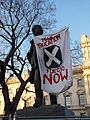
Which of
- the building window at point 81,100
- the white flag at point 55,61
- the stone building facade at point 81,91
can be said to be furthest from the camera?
the building window at point 81,100

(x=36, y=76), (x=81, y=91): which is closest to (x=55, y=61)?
(x=36, y=76)

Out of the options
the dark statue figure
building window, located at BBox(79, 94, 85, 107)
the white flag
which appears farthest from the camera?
building window, located at BBox(79, 94, 85, 107)

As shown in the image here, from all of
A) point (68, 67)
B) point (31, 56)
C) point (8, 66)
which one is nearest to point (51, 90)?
point (68, 67)

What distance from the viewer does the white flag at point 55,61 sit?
5.28 m

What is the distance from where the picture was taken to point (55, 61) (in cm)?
544

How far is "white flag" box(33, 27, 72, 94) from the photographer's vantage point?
5277 mm

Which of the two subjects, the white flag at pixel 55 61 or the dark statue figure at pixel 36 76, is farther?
the dark statue figure at pixel 36 76

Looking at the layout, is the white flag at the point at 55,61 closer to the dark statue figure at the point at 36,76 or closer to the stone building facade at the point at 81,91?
the dark statue figure at the point at 36,76

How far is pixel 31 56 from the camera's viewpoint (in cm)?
622

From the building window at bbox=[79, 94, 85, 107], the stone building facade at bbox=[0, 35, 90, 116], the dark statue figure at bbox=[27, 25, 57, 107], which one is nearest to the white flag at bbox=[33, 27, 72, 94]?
the dark statue figure at bbox=[27, 25, 57, 107]

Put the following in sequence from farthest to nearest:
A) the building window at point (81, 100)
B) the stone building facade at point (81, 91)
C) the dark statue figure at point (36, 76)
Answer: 1. the building window at point (81, 100)
2. the stone building facade at point (81, 91)
3. the dark statue figure at point (36, 76)

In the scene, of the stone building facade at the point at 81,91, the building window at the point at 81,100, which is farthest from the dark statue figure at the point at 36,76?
the building window at the point at 81,100

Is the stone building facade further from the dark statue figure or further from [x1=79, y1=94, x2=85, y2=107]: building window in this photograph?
the dark statue figure

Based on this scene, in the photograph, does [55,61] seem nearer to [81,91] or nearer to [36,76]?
[36,76]
